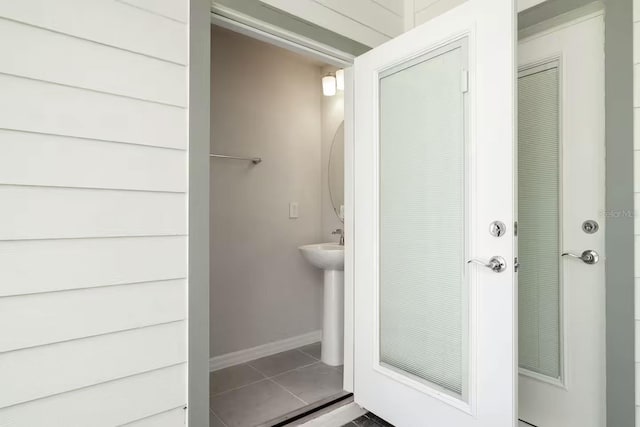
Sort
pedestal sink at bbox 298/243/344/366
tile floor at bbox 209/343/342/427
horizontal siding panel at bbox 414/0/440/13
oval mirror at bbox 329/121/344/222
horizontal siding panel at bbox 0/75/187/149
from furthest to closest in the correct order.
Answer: oval mirror at bbox 329/121/344/222
pedestal sink at bbox 298/243/344/366
horizontal siding panel at bbox 414/0/440/13
tile floor at bbox 209/343/342/427
horizontal siding panel at bbox 0/75/187/149

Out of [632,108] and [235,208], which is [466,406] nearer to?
[632,108]

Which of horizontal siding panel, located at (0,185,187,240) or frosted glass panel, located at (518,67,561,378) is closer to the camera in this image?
horizontal siding panel, located at (0,185,187,240)

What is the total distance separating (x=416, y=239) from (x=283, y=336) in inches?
68.9

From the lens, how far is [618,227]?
146 cm

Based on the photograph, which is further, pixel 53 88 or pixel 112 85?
pixel 112 85

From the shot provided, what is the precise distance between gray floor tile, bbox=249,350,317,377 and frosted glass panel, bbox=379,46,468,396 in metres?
1.02

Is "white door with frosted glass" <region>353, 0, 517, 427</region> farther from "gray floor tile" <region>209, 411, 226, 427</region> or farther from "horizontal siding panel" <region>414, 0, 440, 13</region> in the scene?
"gray floor tile" <region>209, 411, 226, 427</region>

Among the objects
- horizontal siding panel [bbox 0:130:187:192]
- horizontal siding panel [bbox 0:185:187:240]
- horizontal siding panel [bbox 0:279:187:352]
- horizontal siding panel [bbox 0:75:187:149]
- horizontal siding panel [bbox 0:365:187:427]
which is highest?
horizontal siding panel [bbox 0:75:187:149]

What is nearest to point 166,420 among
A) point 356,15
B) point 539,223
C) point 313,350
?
point 313,350

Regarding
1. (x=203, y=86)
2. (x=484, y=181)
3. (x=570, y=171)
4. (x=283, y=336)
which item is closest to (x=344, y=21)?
(x=203, y=86)

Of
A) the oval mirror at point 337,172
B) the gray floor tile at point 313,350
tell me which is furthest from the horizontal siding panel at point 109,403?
the oval mirror at point 337,172

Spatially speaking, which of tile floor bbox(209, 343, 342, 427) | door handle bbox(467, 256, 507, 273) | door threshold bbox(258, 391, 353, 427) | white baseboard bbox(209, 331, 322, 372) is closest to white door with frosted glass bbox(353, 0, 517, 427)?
door handle bbox(467, 256, 507, 273)

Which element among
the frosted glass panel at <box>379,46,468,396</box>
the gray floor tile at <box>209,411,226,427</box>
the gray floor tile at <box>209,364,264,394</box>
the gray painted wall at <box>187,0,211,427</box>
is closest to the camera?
the gray painted wall at <box>187,0,211,427</box>

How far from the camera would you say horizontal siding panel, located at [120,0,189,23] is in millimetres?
1345
